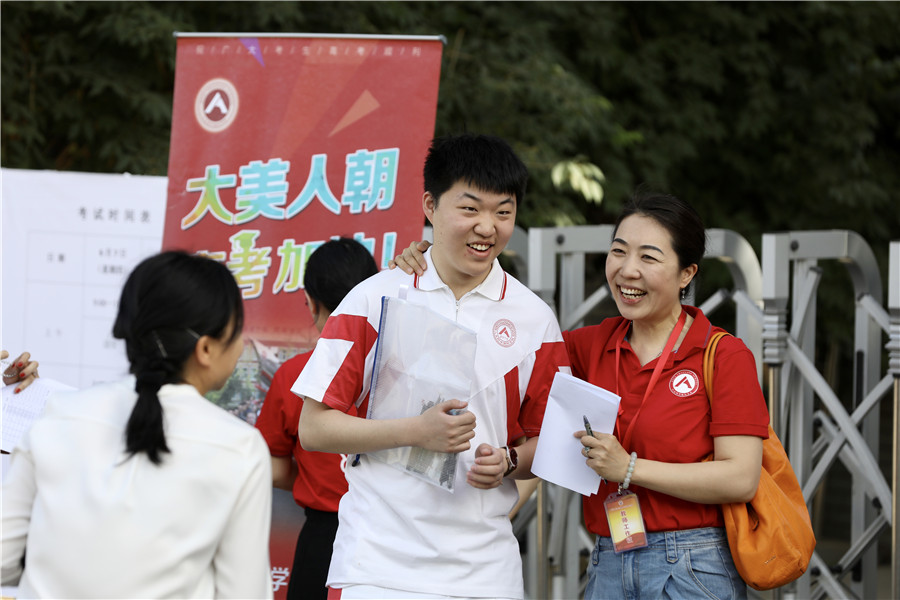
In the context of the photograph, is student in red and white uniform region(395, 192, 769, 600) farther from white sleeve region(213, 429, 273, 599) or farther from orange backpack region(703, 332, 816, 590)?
white sleeve region(213, 429, 273, 599)

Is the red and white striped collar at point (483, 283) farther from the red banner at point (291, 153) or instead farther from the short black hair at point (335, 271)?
the red banner at point (291, 153)

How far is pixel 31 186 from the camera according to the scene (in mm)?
4062

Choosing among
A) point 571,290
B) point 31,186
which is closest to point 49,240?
point 31,186

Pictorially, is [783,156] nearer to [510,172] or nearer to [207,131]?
[207,131]

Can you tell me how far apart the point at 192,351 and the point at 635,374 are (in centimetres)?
103

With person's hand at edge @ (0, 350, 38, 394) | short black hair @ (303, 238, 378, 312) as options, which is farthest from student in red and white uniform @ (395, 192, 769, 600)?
→ person's hand at edge @ (0, 350, 38, 394)

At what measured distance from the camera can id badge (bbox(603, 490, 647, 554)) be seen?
84.8 inches

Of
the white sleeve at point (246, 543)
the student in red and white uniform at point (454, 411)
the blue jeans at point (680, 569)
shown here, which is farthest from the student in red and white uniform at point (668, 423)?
the white sleeve at point (246, 543)

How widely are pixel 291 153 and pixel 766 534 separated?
2153 millimetres

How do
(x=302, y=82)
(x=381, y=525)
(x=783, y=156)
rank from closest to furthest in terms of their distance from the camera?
(x=381, y=525)
(x=302, y=82)
(x=783, y=156)

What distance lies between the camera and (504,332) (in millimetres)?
2201

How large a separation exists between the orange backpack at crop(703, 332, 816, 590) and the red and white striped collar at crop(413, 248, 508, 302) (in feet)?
1.59

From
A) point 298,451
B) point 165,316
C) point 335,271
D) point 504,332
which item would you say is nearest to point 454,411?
point 504,332

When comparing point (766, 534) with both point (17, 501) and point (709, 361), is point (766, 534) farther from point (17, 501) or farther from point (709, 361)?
point (17, 501)
